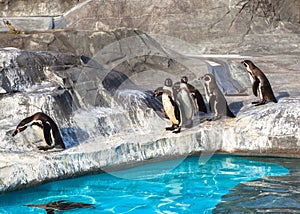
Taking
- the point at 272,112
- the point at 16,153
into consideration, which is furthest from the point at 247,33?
the point at 16,153

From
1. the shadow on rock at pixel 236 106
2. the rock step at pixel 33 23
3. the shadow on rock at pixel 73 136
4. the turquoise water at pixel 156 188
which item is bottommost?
the turquoise water at pixel 156 188

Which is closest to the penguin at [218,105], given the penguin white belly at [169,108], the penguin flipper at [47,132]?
the penguin white belly at [169,108]

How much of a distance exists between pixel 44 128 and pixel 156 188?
1.48m

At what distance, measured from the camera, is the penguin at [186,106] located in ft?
25.6

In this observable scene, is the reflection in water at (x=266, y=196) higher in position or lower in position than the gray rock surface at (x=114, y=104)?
lower

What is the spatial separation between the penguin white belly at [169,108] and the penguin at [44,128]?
1.61 m

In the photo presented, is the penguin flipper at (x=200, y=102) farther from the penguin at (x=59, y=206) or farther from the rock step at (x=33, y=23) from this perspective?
the rock step at (x=33, y=23)

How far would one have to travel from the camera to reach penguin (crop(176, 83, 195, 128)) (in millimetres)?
7811

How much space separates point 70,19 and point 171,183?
749cm

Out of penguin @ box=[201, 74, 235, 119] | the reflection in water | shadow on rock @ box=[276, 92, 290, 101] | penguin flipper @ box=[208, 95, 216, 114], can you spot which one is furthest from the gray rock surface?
the reflection in water

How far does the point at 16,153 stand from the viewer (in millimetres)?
6512

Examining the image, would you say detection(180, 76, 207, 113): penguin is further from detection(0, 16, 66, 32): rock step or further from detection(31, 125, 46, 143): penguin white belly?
detection(0, 16, 66, 32): rock step

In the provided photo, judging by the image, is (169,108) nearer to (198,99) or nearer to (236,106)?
(198,99)

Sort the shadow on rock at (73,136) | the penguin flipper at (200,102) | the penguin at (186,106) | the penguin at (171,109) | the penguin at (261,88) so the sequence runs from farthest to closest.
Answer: the penguin at (261,88) < the penguin flipper at (200,102) < the penguin at (186,106) < the penguin at (171,109) < the shadow on rock at (73,136)
